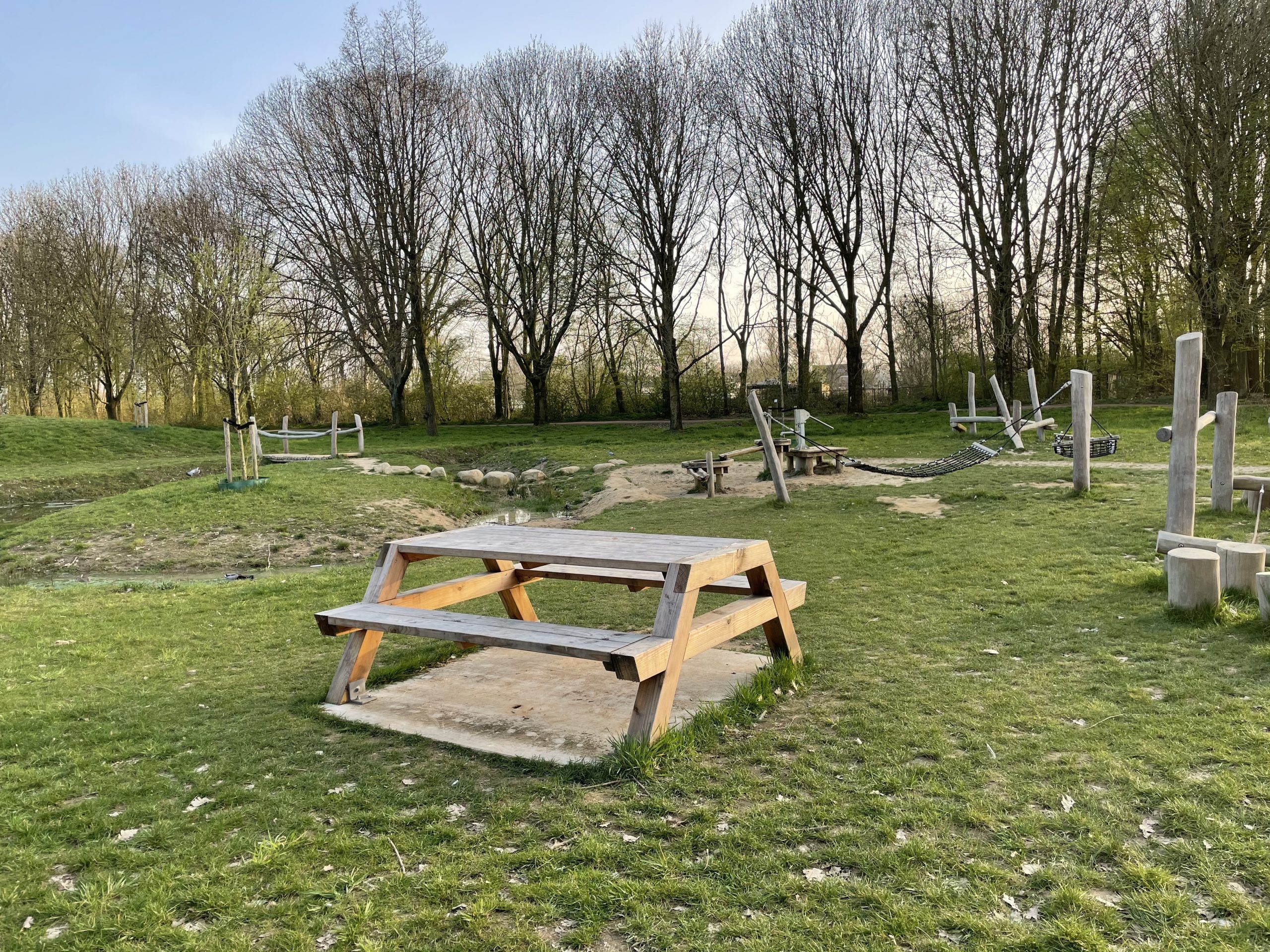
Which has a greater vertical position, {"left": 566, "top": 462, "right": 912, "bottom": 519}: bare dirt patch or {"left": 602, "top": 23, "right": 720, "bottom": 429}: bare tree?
{"left": 602, "top": 23, "right": 720, "bottom": 429}: bare tree

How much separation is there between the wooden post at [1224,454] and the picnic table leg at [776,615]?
5.81 metres

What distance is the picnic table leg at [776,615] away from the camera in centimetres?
418

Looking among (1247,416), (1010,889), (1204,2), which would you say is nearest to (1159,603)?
(1010,889)

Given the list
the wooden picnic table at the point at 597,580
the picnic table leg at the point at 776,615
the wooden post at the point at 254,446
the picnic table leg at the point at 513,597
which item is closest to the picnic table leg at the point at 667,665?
the wooden picnic table at the point at 597,580

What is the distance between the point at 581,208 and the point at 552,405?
7.88m

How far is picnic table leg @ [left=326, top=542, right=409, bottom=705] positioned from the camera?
4.16m

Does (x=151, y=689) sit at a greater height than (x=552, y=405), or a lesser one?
lesser

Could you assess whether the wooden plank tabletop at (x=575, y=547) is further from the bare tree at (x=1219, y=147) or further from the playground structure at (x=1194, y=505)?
the bare tree at (x=1219, y=147)

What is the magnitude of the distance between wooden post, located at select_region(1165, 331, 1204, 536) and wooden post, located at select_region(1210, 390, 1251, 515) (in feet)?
4.24

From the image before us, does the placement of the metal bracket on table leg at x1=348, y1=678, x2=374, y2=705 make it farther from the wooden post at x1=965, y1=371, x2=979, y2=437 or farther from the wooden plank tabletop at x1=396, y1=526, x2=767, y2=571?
the wooden post at x1=965, y1=371, x2=979, y2=437

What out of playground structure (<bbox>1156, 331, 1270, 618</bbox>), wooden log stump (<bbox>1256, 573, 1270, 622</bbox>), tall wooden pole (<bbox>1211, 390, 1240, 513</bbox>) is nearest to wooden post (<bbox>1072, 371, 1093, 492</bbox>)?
playground structure (<bbox>1156, 331, 1270, 618</bbox>)

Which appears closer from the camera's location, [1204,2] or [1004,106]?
[1204,2]

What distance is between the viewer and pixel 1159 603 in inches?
209

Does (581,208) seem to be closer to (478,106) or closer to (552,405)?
(478,106)
